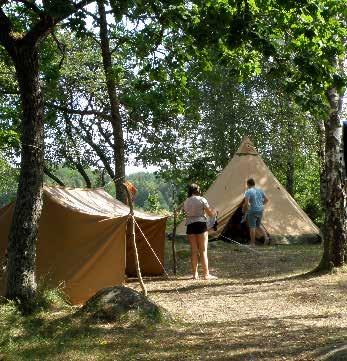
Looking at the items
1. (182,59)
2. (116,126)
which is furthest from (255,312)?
(116,126)

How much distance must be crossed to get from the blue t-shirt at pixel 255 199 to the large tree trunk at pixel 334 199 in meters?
4.53

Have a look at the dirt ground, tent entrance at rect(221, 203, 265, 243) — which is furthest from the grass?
tent entrance at rect(221, 203, 265, 243)

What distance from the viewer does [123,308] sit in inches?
281

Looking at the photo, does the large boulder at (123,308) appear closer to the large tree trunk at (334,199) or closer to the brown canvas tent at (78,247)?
the brown canvas tent at (78,247)

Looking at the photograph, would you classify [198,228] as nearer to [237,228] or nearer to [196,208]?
[196,208]

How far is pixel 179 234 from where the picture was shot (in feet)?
57.0

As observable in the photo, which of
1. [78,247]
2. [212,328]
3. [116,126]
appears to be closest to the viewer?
[212,328]

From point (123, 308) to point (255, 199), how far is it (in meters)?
7.94

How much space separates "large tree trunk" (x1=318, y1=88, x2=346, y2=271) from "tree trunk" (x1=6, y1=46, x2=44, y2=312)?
15.2 ft

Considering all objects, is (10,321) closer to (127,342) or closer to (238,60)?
(127,342)

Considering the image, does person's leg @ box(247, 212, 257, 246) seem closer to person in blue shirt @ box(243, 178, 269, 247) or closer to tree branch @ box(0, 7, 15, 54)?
person in blue shirt @ box(243, 178, 269, 247)

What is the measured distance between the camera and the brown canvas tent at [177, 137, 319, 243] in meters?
16.4

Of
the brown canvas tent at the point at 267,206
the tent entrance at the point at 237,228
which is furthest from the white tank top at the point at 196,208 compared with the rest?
the tent entrance at the point at 237,228

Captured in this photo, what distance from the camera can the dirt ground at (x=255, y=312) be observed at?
5.80 m
